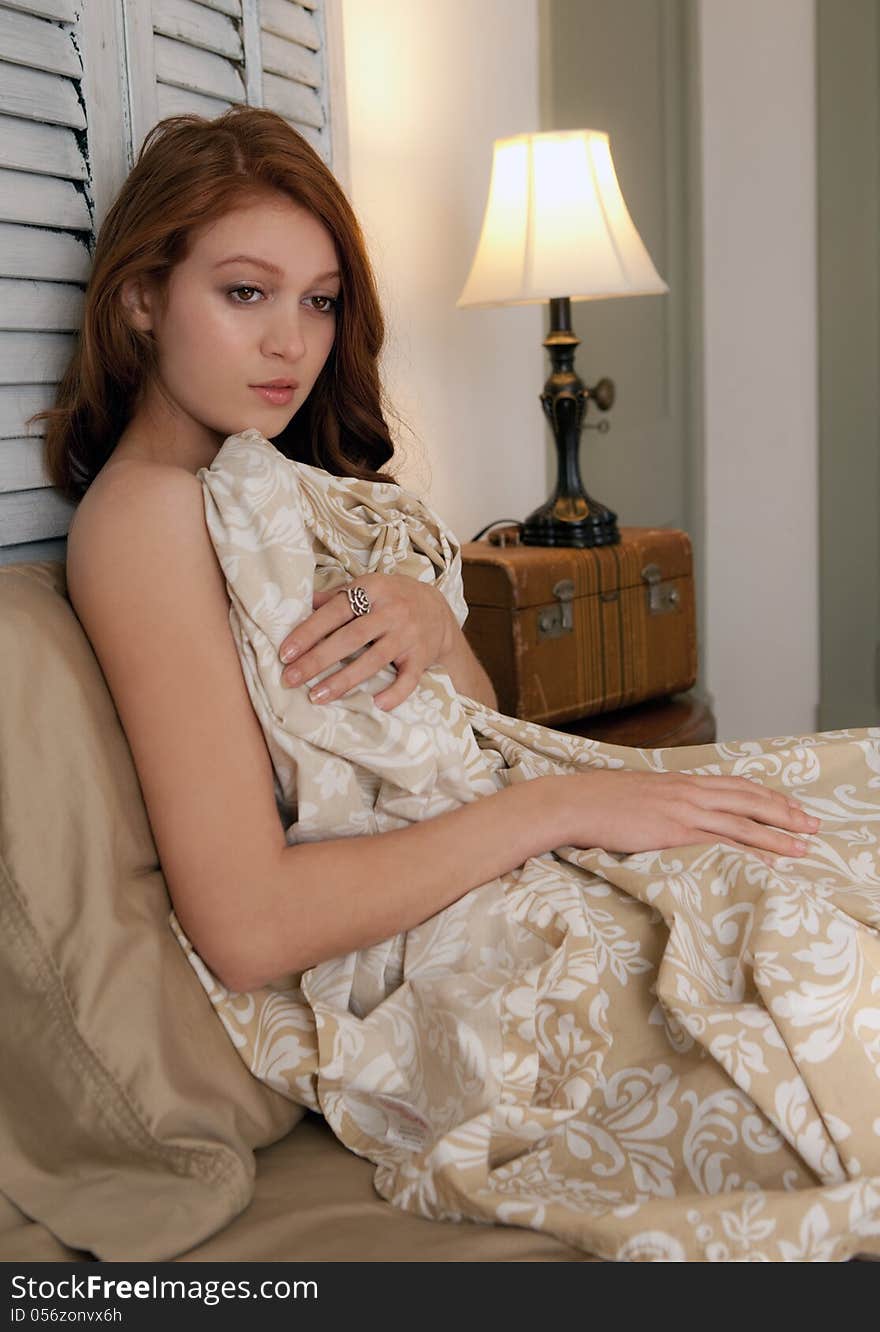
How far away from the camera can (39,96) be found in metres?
1.25

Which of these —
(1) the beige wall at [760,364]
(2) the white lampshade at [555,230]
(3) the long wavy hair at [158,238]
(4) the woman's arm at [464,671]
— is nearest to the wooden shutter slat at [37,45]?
(3) the long wavy hair at [158,238]

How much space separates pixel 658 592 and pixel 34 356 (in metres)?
1.18

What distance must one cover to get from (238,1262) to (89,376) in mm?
806

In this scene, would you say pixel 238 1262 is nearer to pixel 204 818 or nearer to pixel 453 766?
pixel 204 818

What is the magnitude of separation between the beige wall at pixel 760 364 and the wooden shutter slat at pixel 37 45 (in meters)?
2.46

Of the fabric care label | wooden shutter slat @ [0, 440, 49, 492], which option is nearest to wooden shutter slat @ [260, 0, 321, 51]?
wooden shutter slat @ [0, 440, 49, 492]

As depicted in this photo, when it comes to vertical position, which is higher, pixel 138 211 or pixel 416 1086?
pixel 138 211

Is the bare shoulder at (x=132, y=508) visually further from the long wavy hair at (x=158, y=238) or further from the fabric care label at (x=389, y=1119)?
the fabric care label at (x=389, y=1119)

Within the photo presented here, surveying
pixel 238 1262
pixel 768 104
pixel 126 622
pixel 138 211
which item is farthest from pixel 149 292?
pixel 768 104

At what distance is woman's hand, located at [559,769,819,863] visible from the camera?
111 centimetres

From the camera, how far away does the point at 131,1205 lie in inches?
34.4

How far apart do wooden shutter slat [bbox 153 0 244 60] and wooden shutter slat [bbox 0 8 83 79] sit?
0.57 feet

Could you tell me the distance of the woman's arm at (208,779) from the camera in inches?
39.2

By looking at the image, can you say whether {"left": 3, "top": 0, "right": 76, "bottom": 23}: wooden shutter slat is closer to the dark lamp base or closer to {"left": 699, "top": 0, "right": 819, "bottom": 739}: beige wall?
the dark lamp base
